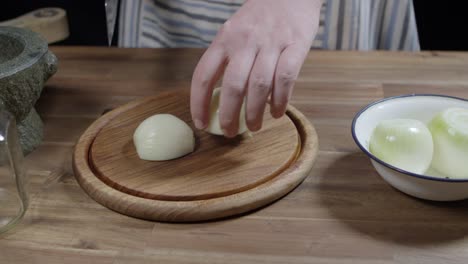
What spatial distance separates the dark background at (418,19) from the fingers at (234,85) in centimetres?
133

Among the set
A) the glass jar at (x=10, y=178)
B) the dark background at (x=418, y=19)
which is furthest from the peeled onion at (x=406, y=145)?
the dark background at (x=418, y=19)

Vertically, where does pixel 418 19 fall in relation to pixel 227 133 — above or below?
below

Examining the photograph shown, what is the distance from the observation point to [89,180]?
78 centimetres

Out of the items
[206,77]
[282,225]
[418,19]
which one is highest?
[206,77]

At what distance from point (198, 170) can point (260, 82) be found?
156mm

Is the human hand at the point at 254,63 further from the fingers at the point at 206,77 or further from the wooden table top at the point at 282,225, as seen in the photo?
the wooden table top at the point at 282,225

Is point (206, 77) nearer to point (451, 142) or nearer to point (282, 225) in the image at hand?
point (282, 225)

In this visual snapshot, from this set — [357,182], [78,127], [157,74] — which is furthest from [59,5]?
[357,182]

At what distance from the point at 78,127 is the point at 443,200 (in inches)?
23.8

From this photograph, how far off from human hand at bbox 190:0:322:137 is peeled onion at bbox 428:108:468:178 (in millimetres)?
201

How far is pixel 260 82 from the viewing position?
0.74 meters

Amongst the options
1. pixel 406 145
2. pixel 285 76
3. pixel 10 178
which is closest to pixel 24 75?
pixel 10 178

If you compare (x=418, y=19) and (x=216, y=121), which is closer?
(x=216, y=121)

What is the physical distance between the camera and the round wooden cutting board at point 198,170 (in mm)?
728
